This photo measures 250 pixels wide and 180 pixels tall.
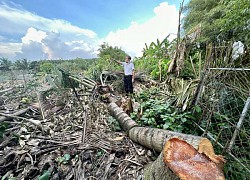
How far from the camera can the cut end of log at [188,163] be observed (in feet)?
3.73

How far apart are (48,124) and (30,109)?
4.47ft

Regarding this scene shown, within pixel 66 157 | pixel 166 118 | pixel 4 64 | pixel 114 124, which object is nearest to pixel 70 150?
pixel 66 157

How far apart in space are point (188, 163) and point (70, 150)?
72.4 inches

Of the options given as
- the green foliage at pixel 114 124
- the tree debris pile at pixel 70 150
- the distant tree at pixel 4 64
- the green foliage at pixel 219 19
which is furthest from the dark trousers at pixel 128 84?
the distant tree at pixel 4 64

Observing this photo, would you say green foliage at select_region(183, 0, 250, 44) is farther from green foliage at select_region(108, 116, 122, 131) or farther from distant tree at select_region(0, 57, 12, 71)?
distant tree at select_region(0, 57, 12, 71)

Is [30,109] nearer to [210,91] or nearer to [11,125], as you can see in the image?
[11,125]

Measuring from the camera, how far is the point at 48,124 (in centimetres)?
330

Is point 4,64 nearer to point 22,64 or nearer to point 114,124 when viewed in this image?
point 22,64

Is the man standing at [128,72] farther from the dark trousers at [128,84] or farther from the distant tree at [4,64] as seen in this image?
the distant tree at [4,64]

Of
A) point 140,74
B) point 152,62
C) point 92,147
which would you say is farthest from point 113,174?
point 152,62

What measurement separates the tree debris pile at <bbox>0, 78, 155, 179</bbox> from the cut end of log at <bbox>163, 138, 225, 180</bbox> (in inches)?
36.1

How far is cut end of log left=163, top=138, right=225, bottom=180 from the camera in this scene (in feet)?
3.73

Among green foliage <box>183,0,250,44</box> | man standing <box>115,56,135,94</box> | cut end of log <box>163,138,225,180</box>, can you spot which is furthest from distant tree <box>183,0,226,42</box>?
cut end of log <box>163,138,225,180</box>

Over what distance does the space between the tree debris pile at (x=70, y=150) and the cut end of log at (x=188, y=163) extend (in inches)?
36.1
